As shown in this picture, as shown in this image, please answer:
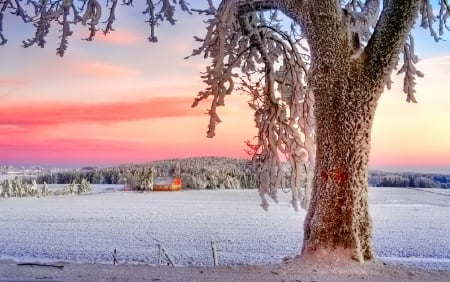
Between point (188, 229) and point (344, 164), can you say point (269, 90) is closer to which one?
point (344, 164)

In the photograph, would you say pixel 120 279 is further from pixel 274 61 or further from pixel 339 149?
pixel 274 61

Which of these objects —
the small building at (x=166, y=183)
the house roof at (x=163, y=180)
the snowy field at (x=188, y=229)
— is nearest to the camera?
the snowy field at (x=188, y=229)

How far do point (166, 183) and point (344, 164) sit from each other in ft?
140

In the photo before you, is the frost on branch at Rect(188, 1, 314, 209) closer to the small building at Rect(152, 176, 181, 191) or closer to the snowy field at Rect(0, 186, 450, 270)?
the snowy field at Rect(0, 186, 450, 270)

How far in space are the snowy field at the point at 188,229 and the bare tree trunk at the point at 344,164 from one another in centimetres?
742

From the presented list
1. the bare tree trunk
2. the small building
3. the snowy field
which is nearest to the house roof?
the small building

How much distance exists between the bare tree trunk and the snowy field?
742 cm

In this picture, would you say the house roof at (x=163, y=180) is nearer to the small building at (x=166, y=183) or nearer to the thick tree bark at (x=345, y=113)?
the small building at (x=166, y=183)

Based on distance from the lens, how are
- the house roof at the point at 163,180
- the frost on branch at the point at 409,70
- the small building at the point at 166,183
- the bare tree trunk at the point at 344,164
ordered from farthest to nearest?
the small building at the point at 166,183, the house roof at the point at 163,180, the frost on branch at the point at 409,70, the bare tree trunk at the point at 344,164

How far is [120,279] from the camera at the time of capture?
5.73 metres

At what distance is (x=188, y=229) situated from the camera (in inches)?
989

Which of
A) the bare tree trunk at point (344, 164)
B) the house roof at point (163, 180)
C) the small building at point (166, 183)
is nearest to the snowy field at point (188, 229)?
the house roof at point (163, 180)

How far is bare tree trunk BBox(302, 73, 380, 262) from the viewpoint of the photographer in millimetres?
6848

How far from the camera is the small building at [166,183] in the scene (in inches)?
1866
